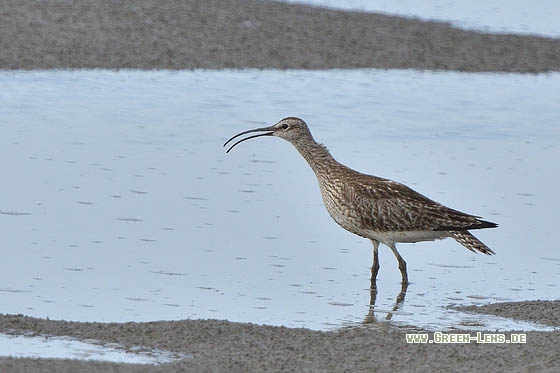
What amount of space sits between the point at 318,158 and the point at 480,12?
590 inches

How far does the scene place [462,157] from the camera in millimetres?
14914

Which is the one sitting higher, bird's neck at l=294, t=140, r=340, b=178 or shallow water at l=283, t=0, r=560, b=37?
shallow water at l=283, t=0, r=560, b=37

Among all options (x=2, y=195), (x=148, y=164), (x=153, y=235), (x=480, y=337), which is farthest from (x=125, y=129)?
(x=480, y=337)

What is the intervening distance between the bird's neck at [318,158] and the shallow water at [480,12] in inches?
492

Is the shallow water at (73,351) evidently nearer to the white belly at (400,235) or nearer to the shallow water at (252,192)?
the shallow water at (252,192)

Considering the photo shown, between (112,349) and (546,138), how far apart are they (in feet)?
31.4

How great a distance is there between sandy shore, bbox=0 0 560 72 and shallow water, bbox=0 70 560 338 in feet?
1.70

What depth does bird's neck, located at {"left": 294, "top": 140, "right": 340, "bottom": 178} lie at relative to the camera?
10.9 meters

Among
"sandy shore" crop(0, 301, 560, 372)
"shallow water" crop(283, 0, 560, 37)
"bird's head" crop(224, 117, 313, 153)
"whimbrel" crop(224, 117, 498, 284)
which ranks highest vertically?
"shallow water" crop(283, 0, 560, 37)

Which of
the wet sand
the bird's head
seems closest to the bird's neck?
the bird's head

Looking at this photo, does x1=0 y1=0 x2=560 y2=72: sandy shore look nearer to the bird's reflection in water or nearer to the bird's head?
the bird's head

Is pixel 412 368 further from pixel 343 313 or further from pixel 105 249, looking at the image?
pixel 105 249

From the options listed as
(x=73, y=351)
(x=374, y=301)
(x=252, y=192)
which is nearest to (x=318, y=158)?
(x=374, y=301)

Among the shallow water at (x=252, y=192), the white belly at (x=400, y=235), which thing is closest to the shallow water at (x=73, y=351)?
the shallow water at (x=252, y=192)
